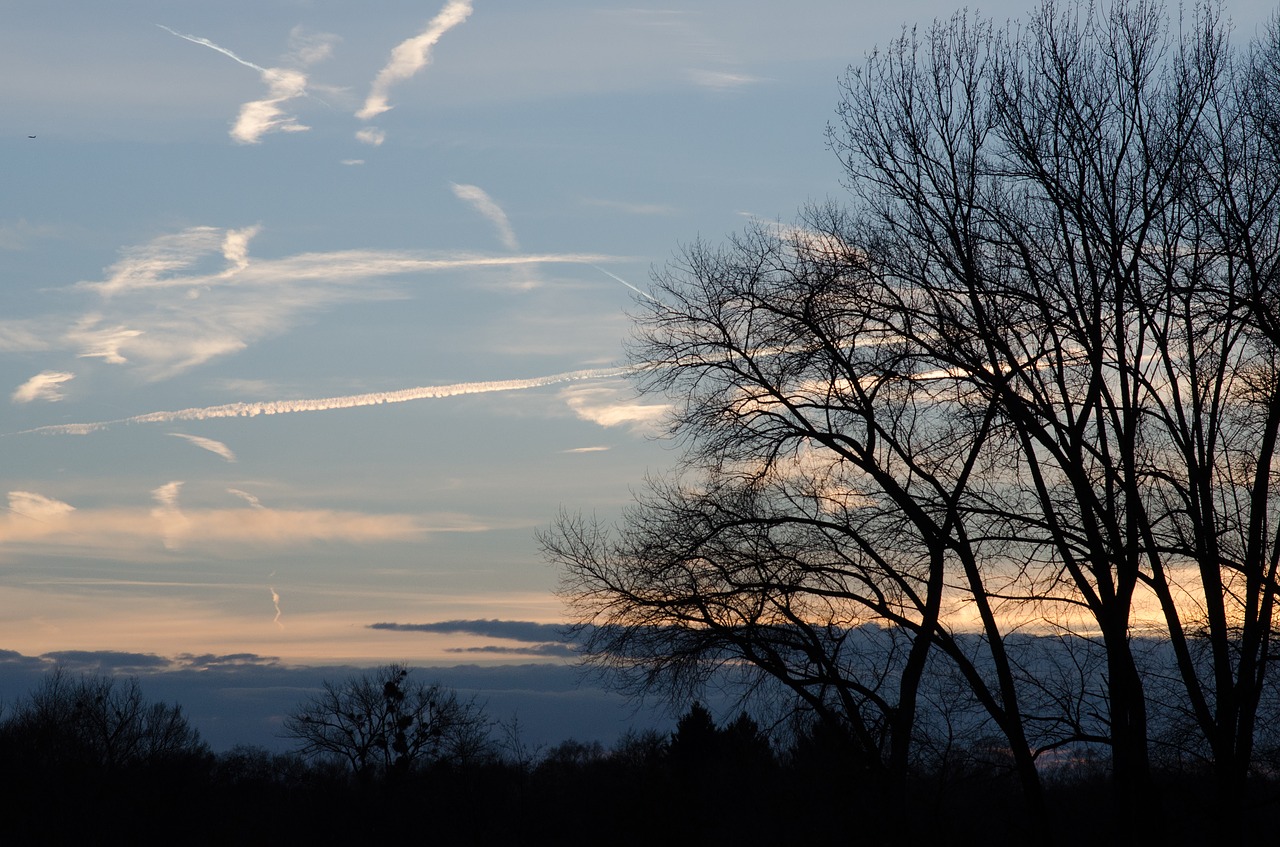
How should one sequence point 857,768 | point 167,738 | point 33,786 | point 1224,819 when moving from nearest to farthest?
point 1224,819
point 857,768
point 33,786
point 167,738

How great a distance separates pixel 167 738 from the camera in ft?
257

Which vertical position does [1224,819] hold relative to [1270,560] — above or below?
below

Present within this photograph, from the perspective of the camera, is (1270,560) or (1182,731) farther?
(1182,731)

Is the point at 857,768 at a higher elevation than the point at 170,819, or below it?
higher

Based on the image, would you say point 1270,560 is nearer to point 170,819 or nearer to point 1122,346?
point 1122,346

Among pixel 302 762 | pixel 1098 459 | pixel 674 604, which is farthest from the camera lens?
pixel 302 762

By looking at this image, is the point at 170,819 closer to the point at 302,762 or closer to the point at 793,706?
the point at 793,706

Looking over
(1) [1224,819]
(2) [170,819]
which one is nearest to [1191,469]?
(1) [1224,819]

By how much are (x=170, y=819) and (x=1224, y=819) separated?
4884cm

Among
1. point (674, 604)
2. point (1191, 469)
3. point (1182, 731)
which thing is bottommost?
point (1182, 731)

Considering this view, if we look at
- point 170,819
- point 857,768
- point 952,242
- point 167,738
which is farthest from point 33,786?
point 952,242

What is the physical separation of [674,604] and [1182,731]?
8.16 metres

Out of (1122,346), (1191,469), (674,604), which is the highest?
(1122,346)

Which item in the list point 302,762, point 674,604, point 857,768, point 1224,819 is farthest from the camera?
point 302,762
